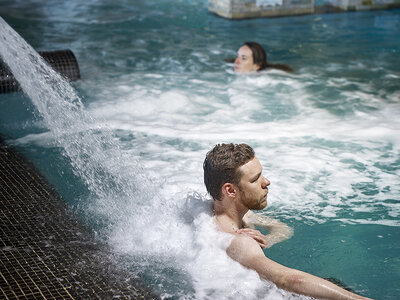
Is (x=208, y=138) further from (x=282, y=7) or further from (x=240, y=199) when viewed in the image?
(x=282, y=7)

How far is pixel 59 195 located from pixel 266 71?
530 centimetres

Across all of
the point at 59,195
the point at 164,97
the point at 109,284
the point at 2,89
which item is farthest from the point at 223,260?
the point at 2,89

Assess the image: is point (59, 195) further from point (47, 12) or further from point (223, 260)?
point (47, 12)

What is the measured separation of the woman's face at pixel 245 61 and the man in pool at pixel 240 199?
5.71m

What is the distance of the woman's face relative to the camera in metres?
8.93

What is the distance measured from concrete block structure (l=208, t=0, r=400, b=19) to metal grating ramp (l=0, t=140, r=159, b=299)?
10322 mm

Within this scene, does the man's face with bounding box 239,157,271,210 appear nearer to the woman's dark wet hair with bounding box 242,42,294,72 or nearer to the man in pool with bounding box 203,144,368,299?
the man in pool with bounding box 203,144,368,299

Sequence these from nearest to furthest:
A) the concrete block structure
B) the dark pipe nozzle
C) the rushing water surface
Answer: the rushing water surface
the dark pipe nozzle
the concrete block structure

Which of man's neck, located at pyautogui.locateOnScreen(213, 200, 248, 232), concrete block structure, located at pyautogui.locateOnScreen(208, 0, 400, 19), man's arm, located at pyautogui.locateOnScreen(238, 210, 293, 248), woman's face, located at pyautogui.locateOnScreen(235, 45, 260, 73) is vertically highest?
concrete block structure, located at pyautogui.locateOnScreen(208, 0, 400, 19)

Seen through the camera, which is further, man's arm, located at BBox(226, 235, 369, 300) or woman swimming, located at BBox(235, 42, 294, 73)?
woman swimming, located at BBox(235, 42, 294, 73)

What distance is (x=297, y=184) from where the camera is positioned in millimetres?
5266

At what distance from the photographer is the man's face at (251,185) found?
3.35 metres

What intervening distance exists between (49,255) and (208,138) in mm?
3153

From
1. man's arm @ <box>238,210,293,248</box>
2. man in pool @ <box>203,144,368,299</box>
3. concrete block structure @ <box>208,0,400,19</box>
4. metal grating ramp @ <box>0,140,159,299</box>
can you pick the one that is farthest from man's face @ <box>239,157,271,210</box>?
concrete block structure @ <box>208,0,400,19</box>
